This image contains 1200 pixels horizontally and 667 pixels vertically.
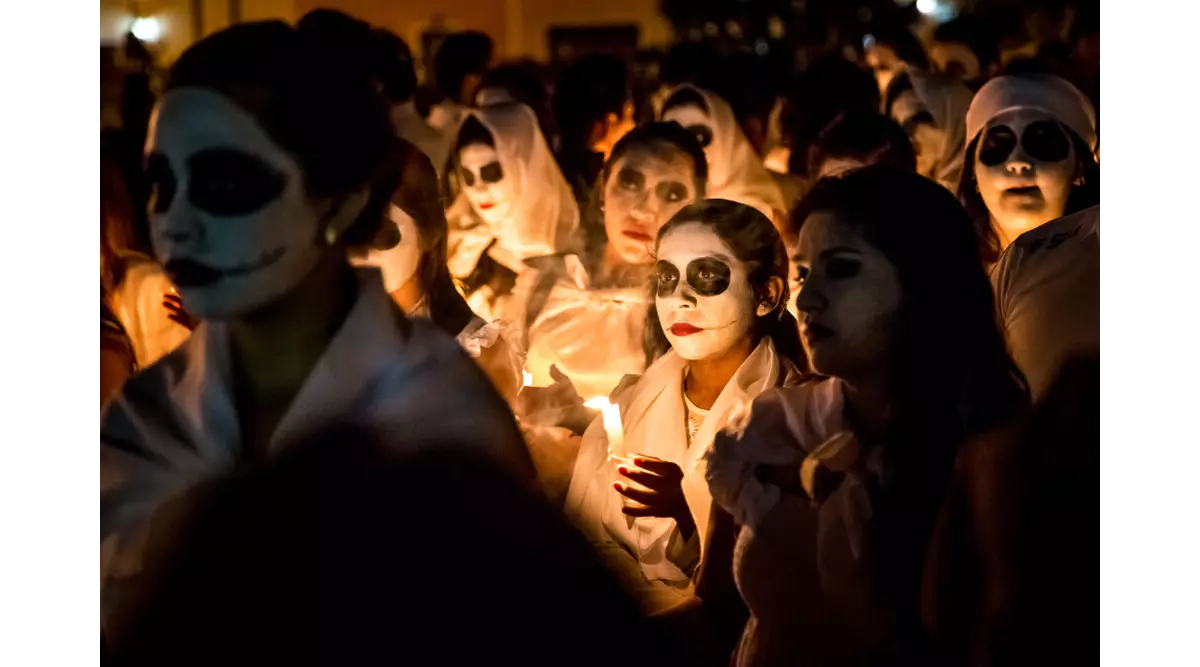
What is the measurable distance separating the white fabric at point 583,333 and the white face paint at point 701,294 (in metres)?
0.08

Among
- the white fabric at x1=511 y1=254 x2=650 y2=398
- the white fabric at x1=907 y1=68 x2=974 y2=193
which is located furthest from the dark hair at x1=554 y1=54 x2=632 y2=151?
the white fabric at x1=907 y1=68 x2=974 y2=193

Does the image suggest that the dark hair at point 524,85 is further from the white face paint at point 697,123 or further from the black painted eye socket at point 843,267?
the black painted eye socket at point 843,267

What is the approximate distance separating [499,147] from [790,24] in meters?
0.57

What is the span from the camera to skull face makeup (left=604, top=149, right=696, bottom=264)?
1990 millimetres

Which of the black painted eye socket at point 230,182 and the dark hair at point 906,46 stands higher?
the dark hair at point 906,46

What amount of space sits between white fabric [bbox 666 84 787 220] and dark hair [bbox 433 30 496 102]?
339 mm

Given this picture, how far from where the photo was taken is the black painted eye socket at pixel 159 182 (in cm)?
193

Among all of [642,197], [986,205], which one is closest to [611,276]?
[642,197]

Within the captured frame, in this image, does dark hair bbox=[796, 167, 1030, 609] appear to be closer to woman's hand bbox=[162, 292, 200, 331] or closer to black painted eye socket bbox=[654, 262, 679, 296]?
black painted eye socket bbox=[654, 262, 679, 296]

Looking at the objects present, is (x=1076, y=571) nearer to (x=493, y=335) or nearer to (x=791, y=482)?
(x=791, y=482)

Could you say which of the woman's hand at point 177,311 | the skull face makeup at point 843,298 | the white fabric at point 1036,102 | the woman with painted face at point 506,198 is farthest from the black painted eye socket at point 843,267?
the woman's hand at point 177,311

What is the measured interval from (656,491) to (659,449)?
0.24 ft
